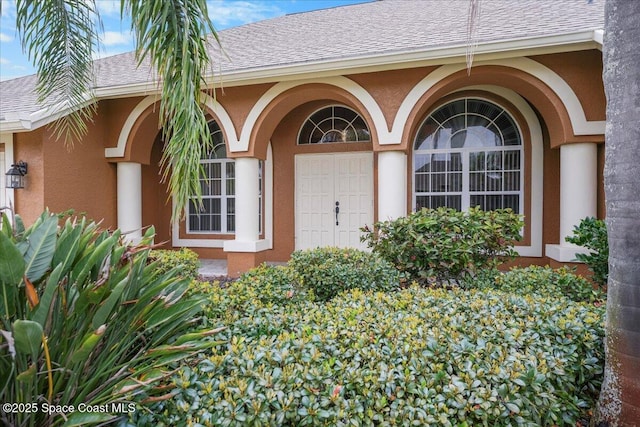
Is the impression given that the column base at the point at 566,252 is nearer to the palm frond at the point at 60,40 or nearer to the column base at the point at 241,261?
the column base at the point at 241,261

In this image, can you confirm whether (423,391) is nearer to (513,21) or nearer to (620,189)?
(620,189)

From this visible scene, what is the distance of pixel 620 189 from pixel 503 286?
7.58 feet

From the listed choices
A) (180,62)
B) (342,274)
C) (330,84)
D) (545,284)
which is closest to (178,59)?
(180,62)

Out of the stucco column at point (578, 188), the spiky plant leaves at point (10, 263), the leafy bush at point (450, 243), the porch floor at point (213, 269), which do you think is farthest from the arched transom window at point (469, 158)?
the spiky plant leaves at point (10, 263)

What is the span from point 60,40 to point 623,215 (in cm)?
578

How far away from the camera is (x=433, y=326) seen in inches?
106

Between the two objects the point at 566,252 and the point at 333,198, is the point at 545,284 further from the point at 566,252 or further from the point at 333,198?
the point at 333,198

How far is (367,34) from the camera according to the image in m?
8.14

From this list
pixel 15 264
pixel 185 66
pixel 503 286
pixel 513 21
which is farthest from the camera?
pixel 513 21

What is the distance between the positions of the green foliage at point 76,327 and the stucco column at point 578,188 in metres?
6.38

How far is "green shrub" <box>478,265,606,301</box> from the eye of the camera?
4121 mm

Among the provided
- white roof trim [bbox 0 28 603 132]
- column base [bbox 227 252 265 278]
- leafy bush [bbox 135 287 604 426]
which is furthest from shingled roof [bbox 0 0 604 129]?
leafy bush [bbox 135 287 604 426]

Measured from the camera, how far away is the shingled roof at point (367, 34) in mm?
6246

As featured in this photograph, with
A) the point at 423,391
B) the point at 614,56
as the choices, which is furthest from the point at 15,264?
the point at 614,56
